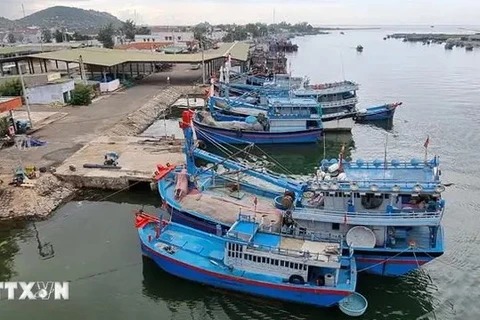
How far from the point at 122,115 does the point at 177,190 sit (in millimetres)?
23842

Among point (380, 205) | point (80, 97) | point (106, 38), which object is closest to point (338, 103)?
point (80, 97)

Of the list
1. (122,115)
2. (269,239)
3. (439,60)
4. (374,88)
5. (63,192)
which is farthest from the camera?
(439,60)

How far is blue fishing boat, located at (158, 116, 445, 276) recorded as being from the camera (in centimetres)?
1875

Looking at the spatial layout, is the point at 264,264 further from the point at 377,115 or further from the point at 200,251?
the point at 377,115

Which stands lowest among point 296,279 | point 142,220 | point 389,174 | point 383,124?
point 383,124

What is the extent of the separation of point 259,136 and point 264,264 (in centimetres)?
2343

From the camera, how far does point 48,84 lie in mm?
49719

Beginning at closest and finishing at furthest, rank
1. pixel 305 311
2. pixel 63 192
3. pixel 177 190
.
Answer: pixel 305 311 → pixel 177 190 → pixel 63 192

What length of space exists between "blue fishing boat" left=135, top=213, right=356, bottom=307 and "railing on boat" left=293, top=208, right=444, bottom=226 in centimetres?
121

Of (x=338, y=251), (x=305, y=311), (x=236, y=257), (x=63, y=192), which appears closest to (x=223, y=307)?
(x=236, y=257)

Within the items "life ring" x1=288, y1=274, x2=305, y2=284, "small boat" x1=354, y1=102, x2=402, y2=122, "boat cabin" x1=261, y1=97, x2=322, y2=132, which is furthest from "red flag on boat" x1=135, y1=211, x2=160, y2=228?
"small boat" x1=354, y1=102, x2=402, y2=122

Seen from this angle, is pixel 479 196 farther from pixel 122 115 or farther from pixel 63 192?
pixel 122 115

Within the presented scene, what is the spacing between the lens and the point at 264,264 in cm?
1819

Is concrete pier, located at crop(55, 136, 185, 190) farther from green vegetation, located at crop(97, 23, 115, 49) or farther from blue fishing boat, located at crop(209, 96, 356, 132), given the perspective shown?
green vegetation, located at crop(97, 23, 115, 49)
